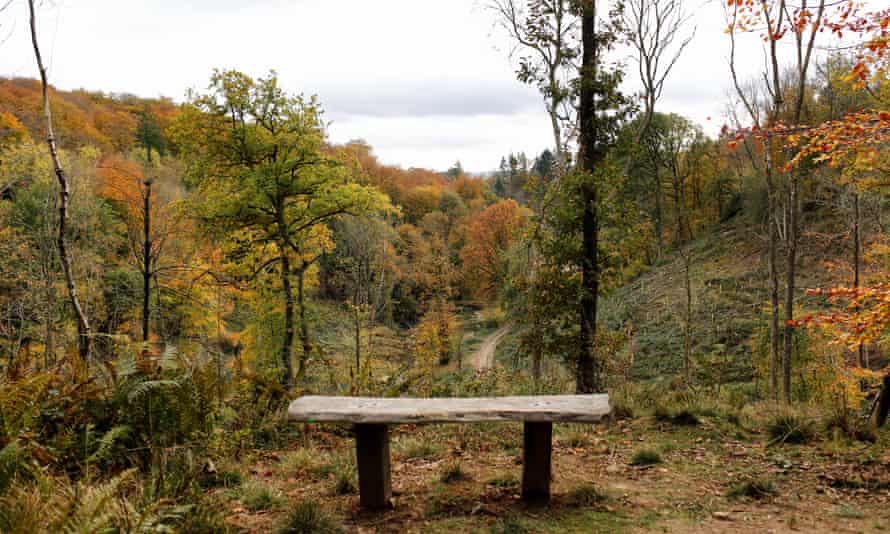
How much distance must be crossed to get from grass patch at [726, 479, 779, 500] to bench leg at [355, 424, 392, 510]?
8.38 ft

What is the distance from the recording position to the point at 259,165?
15531mm

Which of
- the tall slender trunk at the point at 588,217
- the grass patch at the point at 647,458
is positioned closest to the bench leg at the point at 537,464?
the grass patch at the point at 647,458

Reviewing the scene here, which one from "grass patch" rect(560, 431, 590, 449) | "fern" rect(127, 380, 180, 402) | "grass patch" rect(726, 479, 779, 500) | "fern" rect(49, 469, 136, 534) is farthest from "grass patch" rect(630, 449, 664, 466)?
"fern" rect(49, 469, 136, 534)

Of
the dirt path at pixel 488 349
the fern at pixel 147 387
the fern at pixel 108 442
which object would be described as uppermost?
the fern at pixel 147 387

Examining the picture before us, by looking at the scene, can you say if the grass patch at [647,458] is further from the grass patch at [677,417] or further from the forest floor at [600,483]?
the grass patch at [677,417]

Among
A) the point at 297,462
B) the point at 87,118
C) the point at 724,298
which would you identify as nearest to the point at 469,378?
the point at 297,462

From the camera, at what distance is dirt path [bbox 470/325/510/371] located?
29.9 meters

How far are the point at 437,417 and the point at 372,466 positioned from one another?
0.64 m

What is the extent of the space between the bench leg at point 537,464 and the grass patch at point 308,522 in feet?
4.30

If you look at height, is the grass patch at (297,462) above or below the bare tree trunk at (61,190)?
below

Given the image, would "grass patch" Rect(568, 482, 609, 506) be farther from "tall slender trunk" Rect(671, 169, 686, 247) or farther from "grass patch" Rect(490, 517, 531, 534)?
"tall slender trunk" Rect(671, 169, 686, 247)

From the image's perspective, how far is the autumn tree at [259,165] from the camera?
15.1 metres

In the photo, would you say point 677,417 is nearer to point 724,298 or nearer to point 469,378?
point 469,378

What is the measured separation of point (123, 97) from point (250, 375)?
263 ft
